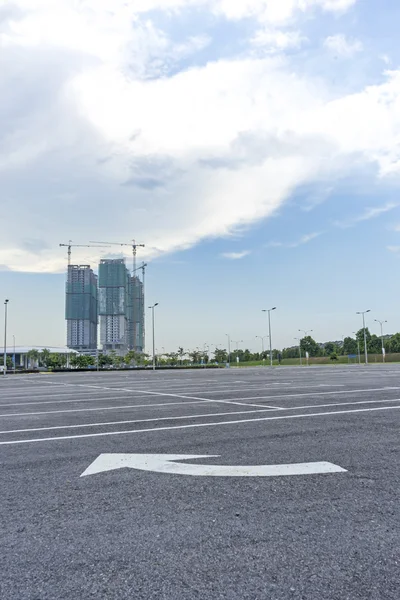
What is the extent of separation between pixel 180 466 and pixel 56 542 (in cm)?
198

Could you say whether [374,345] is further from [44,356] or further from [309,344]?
[44,356]

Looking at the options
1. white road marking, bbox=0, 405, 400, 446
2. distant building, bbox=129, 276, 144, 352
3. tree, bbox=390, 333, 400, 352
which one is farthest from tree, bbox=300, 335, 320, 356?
white road marking, bbox=0, 405, 400, 446

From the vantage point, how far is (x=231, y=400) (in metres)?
12.1

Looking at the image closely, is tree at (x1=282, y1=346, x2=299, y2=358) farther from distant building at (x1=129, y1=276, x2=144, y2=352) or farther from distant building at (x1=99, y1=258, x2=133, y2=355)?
distant building at (x1=99, y1=258, x2=133, y2=355)

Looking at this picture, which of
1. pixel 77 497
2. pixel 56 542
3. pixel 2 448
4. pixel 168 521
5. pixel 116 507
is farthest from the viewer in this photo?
pixel 2 448

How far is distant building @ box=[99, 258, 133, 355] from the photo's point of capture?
4906 inches

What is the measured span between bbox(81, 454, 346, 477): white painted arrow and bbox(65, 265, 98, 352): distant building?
11750cm

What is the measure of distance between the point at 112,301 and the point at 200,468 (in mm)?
122945

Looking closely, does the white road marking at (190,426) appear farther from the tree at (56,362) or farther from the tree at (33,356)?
the tree at (33,356)

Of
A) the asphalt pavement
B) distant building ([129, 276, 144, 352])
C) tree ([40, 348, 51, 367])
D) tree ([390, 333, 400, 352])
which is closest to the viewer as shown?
the asphalt pavement

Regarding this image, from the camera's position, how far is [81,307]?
395 feet

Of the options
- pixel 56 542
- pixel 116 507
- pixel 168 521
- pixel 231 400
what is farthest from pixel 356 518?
pixel 231 400

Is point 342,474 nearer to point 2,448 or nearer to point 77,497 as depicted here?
point 77,497

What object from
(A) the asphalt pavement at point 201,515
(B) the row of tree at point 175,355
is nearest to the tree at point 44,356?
(B) the row of tree at point 175,355
